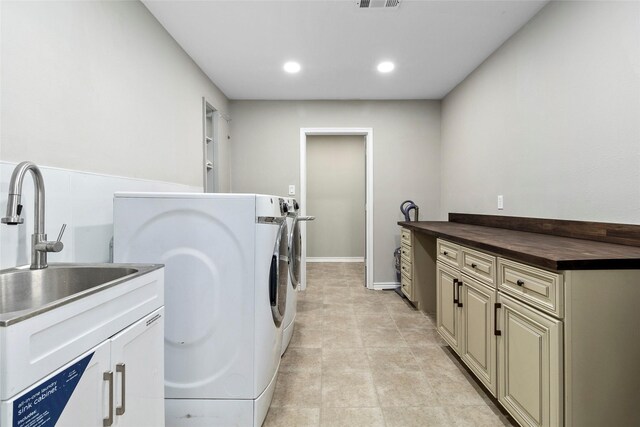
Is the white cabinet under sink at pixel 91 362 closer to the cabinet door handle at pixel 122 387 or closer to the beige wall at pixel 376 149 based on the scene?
the cabinet door handle at pixel 122 387

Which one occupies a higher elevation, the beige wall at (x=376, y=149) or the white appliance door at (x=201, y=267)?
the beige wall at (x=376, y=149)

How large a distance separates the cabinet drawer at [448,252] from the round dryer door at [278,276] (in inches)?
44.9

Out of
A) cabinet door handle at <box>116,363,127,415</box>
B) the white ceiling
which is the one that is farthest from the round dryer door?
the white ceiling

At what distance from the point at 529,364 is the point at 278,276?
121 cm

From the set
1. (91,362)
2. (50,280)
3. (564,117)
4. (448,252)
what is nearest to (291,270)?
(448,252)

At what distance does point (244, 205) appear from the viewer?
1.45 m

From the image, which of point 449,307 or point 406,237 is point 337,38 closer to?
point 406,237

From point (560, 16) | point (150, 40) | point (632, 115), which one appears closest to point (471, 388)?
point (632, 115)

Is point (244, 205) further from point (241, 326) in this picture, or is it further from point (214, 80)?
point (214, 80)

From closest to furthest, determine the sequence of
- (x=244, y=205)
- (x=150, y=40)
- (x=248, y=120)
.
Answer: (x=244, y=205)
(x=150, y=40)
(x=248, y=120)

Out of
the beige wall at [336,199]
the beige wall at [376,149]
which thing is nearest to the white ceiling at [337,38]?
the beige wall at [376,149]

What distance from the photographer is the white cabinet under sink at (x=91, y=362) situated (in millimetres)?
622

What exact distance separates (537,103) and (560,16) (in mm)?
510

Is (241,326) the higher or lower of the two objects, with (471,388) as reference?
higher
